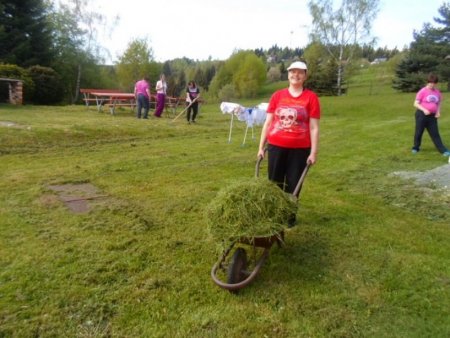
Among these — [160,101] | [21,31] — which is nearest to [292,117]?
[160,101]

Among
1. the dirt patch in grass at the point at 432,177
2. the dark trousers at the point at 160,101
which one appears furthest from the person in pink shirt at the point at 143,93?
the dirt patch in grass at the point at 432,177

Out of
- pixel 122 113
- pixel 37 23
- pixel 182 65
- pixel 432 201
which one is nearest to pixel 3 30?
pixel 37 23

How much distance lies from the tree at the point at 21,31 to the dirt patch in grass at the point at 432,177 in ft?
82.8

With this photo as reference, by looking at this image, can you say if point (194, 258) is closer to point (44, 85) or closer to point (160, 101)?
point (160, 101)

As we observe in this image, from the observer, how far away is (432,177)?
6.53 m

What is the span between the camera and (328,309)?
9.78 feet

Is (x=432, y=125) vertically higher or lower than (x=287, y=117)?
lower

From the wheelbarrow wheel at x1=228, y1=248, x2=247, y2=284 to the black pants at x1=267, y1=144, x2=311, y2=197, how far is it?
1.13m

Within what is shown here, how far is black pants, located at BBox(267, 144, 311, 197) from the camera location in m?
4.12

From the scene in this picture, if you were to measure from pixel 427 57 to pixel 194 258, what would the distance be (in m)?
37.5

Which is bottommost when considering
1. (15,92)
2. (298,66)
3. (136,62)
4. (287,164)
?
(287,164)

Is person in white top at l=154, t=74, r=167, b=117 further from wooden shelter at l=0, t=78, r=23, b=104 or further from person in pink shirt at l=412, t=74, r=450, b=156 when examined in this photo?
person in pink shirt at l=412, t=74, r=450, b=156

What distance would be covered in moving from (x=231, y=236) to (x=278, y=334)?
798 millimetres

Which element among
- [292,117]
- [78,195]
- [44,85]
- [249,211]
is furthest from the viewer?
[44,85]
